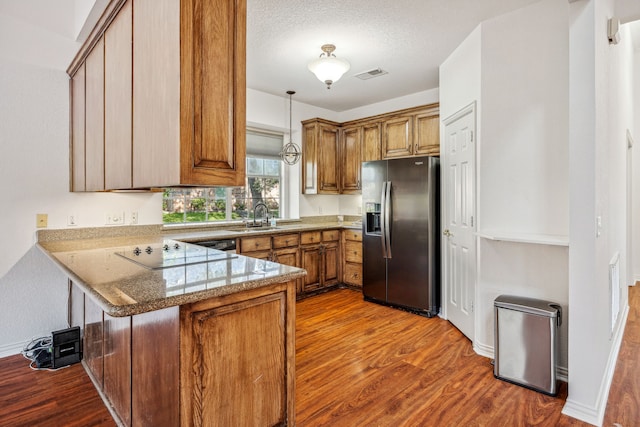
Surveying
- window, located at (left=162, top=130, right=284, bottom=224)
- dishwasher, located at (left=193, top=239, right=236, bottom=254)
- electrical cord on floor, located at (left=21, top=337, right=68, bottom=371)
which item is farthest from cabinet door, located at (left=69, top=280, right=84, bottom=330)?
window, located at (left=162, top=130, right=284, bottom=224)

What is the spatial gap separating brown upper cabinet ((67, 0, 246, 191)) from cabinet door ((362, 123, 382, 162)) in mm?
3401

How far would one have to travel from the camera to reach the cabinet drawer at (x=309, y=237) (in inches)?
173

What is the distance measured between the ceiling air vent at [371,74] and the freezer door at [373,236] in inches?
38.4

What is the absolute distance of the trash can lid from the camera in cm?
226

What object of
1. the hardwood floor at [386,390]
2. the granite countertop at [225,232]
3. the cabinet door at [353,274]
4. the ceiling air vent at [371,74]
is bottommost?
the hardwood floor at [386,390]

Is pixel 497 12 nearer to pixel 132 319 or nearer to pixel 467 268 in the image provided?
pixel 467 268

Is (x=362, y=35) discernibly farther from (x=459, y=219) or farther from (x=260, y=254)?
(x=260, y=254)

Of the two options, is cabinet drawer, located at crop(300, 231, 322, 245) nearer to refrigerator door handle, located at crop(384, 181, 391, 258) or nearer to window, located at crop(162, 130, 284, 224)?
window, located at crop(162, 130, 284, 224)

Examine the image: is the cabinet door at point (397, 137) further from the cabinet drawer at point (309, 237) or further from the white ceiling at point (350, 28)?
the cabinet drawer at point (309, 237)

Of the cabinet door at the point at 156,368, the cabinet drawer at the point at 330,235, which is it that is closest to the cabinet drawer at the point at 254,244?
the cabinet drawer at the point at 330,235

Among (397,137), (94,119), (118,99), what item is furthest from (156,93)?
(397,137)

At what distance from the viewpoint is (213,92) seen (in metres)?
1.46

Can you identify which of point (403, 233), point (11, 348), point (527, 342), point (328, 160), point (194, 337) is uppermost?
point (328, 160)

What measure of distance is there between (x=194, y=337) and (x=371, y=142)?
3.96 m
